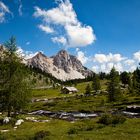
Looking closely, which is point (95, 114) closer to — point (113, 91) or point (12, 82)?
point (12, 82)

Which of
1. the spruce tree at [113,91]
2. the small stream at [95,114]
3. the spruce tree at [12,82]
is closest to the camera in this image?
the spruce tree at [12,82]

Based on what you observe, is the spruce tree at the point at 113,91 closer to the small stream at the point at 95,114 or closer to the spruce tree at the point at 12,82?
the small stream at the point at 95,114

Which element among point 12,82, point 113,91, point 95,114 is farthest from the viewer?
point 113,91

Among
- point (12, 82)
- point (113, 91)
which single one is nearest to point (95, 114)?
point (12, 82)

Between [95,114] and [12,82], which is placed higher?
[12,82]

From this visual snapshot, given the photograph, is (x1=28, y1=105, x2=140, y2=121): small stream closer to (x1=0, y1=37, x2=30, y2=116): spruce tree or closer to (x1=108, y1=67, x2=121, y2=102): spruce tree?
(x1=0, y1=37, x2=30, y2=116): spruce tree

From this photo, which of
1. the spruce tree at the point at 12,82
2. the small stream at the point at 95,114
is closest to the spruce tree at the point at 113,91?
the small stream at the point at 95,114

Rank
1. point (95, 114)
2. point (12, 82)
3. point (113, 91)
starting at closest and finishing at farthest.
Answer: point (12, 82), point (95, 114), point (113, 91)

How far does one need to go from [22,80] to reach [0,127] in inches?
559

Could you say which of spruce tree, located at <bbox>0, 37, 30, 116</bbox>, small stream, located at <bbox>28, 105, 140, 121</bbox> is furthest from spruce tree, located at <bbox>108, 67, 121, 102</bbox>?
spruce tree, located at <bbox>0, 37, 30, 116</bbox>

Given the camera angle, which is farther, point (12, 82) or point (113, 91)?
point (113, 91)

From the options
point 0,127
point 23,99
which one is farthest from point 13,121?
point 23,99

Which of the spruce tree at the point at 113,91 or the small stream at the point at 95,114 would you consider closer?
the small stream at the point at 95,114

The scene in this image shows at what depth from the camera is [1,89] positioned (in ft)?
187
